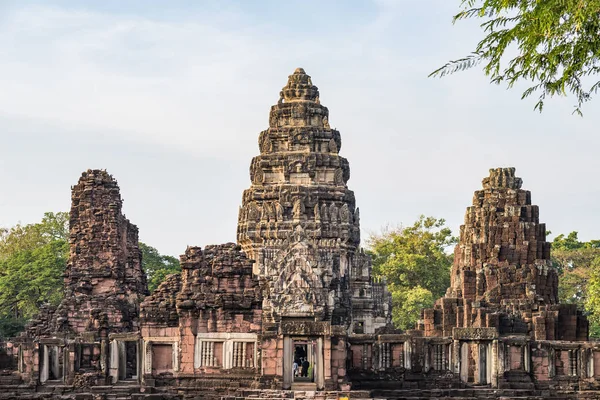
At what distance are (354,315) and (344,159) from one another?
24.3ft

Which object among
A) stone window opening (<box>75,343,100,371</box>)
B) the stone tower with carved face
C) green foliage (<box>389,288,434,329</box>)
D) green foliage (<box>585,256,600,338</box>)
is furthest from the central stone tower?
stone window opening (<box>75,343,100,371</box>)

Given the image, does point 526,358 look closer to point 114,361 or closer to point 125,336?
point 125,336

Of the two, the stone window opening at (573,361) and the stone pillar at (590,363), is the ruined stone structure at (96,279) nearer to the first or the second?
the stone window opening at (573,361)

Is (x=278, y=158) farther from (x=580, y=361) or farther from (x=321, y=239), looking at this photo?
(x=580, y=361)

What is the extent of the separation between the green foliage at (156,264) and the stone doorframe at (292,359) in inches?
1456

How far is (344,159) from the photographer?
5775 centimetres

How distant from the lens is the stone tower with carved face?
55031mm

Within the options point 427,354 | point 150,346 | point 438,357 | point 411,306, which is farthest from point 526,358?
point 411,306

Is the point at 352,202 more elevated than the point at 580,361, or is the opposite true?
the point at 352,202

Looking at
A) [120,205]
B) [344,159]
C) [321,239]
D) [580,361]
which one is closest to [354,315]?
[321,239]

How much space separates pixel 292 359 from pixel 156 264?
133 ft

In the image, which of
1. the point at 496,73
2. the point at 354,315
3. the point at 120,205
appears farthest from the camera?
the point at 354,315

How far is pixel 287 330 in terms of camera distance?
96.4 feet

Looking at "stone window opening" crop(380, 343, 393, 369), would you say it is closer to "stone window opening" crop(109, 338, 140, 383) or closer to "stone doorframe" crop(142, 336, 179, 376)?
"stone doorframe" crop(142, 336, 179, 376)
